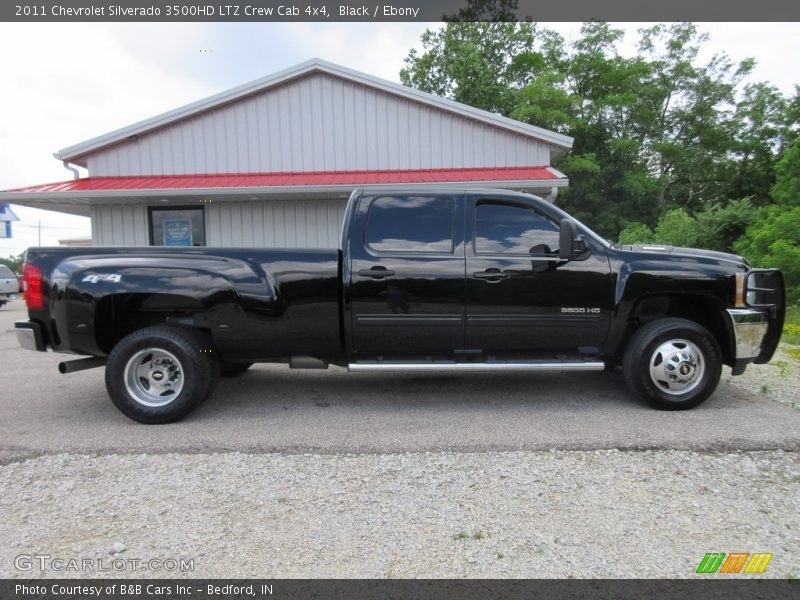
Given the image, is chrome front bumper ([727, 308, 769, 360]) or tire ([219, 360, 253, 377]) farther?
tire ([219, 360, 253, 377])

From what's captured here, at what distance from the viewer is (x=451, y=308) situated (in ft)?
15.2

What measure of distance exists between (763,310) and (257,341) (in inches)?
176

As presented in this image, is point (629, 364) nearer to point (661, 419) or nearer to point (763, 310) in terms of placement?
point (661, 419)

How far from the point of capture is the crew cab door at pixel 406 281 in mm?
4605

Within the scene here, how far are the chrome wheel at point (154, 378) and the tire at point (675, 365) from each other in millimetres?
3995

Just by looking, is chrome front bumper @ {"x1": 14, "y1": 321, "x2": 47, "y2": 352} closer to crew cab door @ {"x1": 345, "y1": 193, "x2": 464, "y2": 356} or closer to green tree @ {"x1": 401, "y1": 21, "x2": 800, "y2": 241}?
crew cab door @ {"x1": 345, "y1": 193, "x2": 464, "y2": 356}

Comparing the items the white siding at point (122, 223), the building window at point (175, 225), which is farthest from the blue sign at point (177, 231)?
the white siding at point (122, 223)

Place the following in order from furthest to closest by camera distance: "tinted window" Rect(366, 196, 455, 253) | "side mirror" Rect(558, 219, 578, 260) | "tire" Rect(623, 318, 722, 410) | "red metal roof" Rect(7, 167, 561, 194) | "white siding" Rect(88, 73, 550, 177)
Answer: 1. "white siding" Rect(88, 73, 550, 177)
2. "red metal roof" Rect(7, 167, 561, 194)
3. "tinted window" Rect(366, 196, 455, 253)
4. "tire" Rect(623, 318, 722, 410)
5. "side mirror" Rect(558, 219, 578, 260)

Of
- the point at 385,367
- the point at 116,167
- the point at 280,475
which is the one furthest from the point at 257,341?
the point at 116,167

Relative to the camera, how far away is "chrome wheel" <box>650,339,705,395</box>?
4590mm

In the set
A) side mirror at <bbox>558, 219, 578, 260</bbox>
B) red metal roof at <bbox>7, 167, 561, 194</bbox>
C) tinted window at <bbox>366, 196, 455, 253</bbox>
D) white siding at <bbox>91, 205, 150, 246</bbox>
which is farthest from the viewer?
white siding at <bbox>91, 205, 150, 246</bbox>

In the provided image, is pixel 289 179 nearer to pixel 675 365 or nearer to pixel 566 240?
pixel 566 240

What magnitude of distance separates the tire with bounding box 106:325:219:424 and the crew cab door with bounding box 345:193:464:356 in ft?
4.49

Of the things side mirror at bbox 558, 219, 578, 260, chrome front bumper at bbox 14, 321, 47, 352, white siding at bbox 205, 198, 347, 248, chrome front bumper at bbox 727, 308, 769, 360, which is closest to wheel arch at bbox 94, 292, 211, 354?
chrome front bumper at bbox 14, 321, 47, 352
